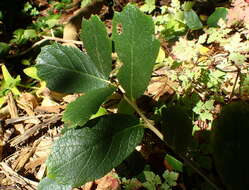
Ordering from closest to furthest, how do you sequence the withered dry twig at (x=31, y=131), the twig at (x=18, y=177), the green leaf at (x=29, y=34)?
1. the twig at (x=18, y=177)
2. the withered dry twig at (x=31, y=131)
3. the green leaf at (x=29, y=34)

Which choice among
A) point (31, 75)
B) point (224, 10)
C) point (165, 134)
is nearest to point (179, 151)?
point (165, 134)

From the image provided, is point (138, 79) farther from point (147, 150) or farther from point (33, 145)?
point (33, 145)

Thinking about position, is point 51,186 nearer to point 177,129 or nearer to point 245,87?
point 177,129

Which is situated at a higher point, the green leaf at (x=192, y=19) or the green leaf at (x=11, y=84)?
the green leaf at (x=192, y=19)

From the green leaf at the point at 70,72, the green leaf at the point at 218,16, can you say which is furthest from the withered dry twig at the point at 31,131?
the green leaf at the point at 218,16

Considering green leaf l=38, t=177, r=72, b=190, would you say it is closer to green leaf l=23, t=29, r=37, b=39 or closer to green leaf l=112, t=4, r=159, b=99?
green leaf l=112, t=4, r=159, b=99

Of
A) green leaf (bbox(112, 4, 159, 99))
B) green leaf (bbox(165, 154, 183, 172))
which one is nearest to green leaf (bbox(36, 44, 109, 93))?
green leaf (bbox(112, 4, 159, 99))

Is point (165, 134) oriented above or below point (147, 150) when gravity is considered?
above

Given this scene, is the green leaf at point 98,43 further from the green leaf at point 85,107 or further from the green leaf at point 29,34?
the green leaf at point 29,34
